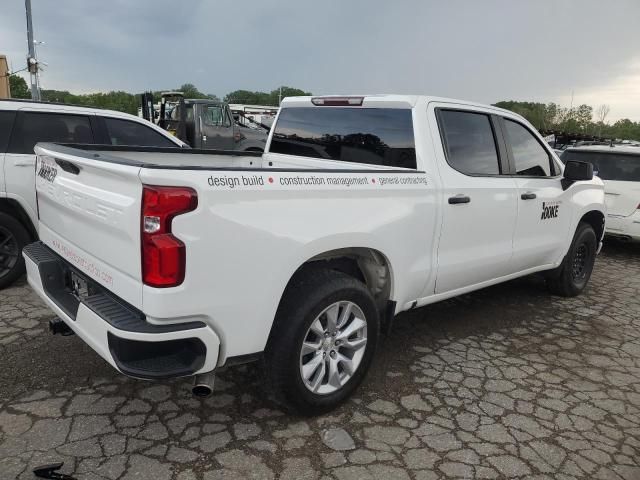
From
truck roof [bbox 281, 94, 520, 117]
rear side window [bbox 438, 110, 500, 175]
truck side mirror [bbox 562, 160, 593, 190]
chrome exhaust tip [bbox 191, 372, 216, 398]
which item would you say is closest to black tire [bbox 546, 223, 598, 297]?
truck side mirror [bbox 562, 160, 593, 190]

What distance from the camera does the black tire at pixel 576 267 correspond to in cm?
524

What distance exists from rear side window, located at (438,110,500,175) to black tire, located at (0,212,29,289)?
3.82 meters

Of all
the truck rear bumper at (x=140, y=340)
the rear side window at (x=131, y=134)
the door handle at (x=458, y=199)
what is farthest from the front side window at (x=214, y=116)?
the truck rear bumper at (x=140, y=340)

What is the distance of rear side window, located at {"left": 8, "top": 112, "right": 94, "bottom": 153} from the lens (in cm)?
488

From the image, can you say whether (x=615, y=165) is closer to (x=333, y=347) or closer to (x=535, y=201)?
(x=535, y=201)

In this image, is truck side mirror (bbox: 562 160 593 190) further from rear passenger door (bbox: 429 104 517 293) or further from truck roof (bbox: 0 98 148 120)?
truck roof (bbox: 0 98 148 120)

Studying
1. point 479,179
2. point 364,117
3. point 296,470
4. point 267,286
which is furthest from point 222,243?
point 479,179

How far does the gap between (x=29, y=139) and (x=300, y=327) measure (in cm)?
372

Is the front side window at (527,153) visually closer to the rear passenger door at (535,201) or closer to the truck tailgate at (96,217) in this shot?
the rear passenger door at (535,201)

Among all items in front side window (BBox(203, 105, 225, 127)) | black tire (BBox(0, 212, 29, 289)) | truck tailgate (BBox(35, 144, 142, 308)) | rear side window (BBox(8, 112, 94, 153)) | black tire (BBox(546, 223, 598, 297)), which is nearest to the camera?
truck tailgate (BBox(35, 144, 142, 308))

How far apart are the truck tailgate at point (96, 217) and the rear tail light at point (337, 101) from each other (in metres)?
1.89

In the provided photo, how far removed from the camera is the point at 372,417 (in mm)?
3072

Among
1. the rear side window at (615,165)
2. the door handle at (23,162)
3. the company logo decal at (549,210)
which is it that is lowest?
the company logo decal at (549,210)

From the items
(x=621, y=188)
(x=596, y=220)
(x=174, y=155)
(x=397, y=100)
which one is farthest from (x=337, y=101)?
(x=621, y=188)
